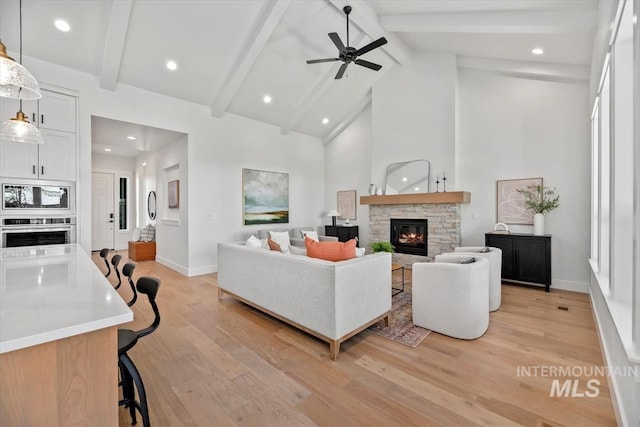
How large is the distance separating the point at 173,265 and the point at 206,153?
94.8 inches

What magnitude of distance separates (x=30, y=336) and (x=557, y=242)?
18.8ft

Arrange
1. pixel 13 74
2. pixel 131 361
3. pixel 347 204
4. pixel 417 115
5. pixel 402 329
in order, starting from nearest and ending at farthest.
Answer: pixel 131 361
pixel 13 74
pixel 402 329
pixel 417 115
pixel 347 204

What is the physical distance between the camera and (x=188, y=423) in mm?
1680

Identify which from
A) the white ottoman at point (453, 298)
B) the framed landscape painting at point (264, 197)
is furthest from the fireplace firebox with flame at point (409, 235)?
the white ottoman at point (453, 298)

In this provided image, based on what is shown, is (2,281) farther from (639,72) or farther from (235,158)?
(235,158)

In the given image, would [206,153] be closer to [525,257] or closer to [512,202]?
[512,202]

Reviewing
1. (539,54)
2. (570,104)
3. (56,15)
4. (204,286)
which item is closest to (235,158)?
(204,286)

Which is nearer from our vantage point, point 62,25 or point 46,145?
point 62,25

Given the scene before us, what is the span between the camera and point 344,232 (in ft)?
23.2

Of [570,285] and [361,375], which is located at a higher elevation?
[570,285]

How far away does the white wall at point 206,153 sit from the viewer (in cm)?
412

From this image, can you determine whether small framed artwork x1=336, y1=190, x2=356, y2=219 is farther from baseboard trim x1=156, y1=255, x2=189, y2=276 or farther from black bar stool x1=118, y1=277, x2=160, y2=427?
black bar stool x1=118, y1=277, x2=160, y2=427

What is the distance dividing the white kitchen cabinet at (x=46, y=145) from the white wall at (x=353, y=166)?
5.44m

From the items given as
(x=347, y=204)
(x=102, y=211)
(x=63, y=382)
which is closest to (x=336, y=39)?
(x=63, y=382)
